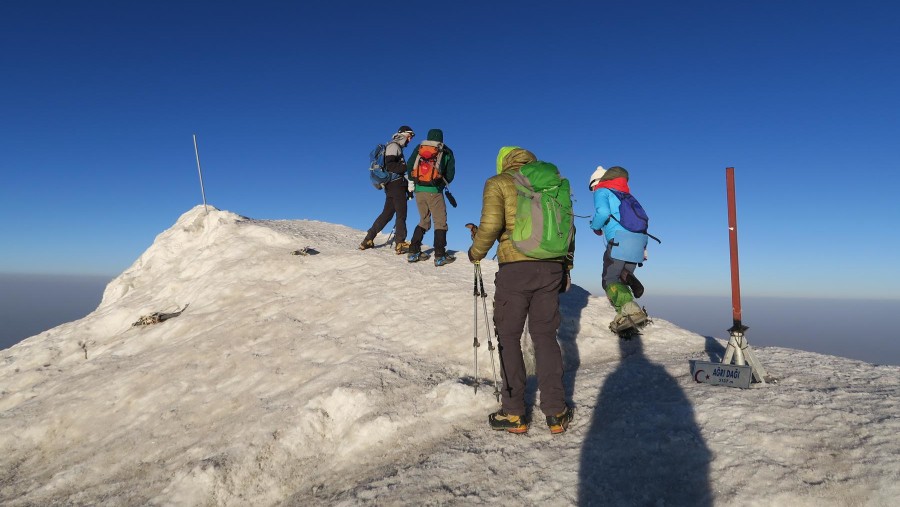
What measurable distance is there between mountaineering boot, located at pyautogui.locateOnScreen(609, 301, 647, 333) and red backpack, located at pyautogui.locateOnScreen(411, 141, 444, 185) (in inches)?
234

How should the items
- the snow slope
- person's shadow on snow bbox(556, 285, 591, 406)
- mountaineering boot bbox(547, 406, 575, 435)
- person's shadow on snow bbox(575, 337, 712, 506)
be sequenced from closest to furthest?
1. person's shadow on snow bbox(575, 337, 712, 506)
2. the snow slope
3. mountaineering boot bbox(547, 406, 575, 435)
4. person's shadow on snow bbox(556, 285, 591, 406)

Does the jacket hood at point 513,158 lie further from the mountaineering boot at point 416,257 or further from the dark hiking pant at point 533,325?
the mountaineering boot at point 416,257

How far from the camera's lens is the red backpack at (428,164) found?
12148 millimetres

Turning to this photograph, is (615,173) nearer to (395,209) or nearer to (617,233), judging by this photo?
(617,233)

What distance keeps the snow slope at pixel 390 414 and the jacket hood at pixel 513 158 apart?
3247 millimetres

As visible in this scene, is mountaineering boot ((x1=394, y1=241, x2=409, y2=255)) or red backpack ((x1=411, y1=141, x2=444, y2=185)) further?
mountaineering boot ((x1=394, y1=241, x2=409, y2=255))

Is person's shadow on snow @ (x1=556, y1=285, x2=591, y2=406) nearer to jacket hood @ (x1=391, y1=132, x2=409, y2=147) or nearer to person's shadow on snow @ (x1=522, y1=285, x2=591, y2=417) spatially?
person's shadow on snow @ (x1=522, y1=285, x2=591, y2=417)

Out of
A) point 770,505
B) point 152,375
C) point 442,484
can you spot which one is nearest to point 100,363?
point 152,375

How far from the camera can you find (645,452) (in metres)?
4.92

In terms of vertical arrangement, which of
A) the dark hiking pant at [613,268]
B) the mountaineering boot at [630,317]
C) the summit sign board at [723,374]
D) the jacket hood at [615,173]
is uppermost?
the jacket hood at [615,173]

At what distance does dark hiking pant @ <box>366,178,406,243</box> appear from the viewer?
13438mm

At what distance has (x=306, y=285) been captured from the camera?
12.7 metres

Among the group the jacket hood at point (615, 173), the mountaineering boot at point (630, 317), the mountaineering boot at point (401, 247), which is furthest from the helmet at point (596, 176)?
the mountaineering boot at point (401, 247)

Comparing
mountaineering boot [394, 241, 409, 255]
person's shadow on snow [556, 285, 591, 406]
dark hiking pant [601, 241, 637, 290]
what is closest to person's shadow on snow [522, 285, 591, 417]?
person's shadow on snow [556, 285, 591, 406]
